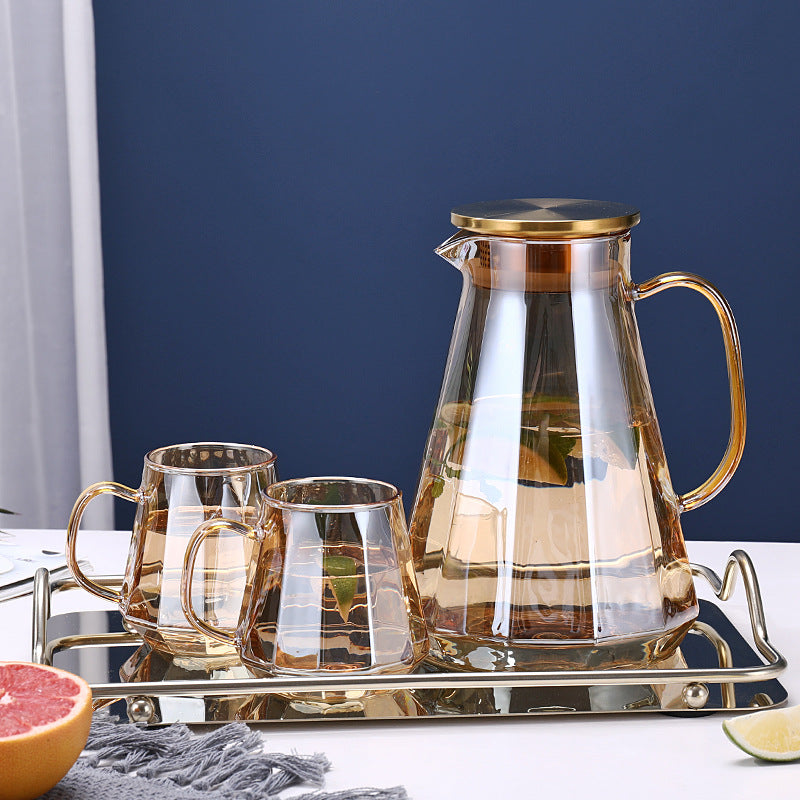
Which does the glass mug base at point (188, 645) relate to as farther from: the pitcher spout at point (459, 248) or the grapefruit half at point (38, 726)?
the pitcher spout at point (459, 248)

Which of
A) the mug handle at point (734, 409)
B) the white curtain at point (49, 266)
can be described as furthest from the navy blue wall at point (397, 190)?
the mug handle at point (734, 409)

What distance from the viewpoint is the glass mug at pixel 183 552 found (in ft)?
2.05

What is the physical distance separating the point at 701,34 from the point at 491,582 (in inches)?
65.3

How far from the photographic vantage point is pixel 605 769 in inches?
21.2

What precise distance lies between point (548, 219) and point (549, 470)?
0.14 meters

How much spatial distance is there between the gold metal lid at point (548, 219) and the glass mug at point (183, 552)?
194mm

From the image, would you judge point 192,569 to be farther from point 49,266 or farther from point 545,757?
point 49,266

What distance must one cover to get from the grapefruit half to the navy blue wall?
5.13ft

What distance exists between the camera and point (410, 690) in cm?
62

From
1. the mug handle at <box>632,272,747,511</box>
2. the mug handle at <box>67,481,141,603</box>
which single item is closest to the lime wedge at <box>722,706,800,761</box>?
the mug handle at <box>632,272,747,511</box>

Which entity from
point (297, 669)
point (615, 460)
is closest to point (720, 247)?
point (615, 460)

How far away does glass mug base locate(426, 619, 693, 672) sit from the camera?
601 millimetres

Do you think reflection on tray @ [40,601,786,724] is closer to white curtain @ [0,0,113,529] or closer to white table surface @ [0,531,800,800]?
white table surface @ [0,531,800,800]

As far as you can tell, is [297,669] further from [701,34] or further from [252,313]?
[701,34]
